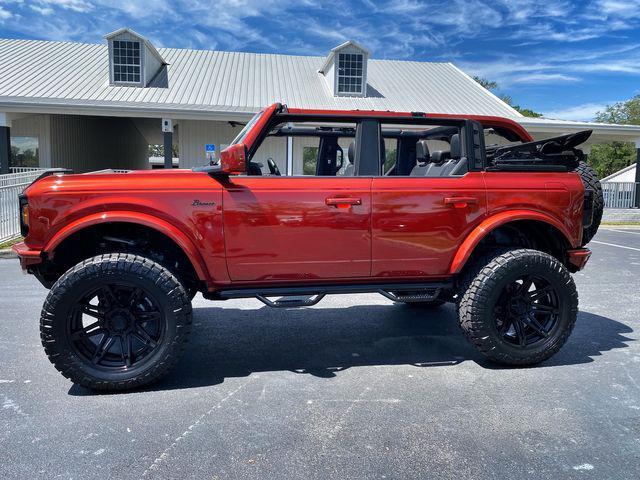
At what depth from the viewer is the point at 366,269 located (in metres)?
3.62

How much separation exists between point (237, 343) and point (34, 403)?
1619mm

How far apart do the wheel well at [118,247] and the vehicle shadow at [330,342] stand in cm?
70

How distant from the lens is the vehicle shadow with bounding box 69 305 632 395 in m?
3.78

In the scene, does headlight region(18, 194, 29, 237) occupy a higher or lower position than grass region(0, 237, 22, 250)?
higher

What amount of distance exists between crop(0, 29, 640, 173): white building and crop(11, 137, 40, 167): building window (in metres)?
0.04

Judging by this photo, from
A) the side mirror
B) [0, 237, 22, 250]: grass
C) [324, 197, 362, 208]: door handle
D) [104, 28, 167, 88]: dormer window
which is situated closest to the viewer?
the side mirror

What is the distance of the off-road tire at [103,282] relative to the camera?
10.4ft

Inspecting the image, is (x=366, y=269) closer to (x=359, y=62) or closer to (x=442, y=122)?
(x=442, y=122)

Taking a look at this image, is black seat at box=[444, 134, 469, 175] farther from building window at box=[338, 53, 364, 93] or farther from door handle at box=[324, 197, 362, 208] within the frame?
building window at box=[338, 53, 364, 93]

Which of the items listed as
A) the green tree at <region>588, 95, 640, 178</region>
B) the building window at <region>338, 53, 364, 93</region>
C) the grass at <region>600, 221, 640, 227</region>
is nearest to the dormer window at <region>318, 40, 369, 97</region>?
the building window at <region>338, 53, 364, 93</region>

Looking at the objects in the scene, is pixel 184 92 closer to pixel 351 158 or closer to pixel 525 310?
pixel 351 158

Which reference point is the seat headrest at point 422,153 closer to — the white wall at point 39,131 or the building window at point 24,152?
the white wall at point 39,131

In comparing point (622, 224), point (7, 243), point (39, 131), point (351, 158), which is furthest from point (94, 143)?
point (622, 224)

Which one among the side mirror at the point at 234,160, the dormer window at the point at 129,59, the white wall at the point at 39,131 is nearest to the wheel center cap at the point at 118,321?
the side mirror at the point at 234,160
